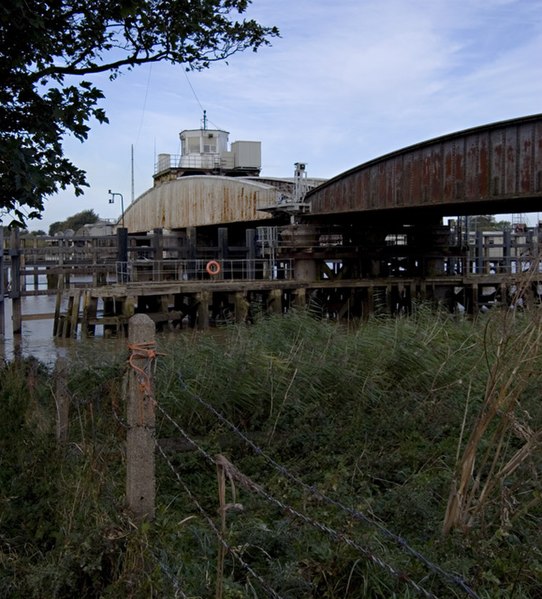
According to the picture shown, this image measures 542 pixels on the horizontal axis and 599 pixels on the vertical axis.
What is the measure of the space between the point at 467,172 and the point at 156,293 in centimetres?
1089

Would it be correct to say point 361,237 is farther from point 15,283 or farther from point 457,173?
point 15,283

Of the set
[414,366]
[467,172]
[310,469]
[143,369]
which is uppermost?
[467,172]

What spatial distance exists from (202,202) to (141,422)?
122 feet

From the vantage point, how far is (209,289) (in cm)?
2592

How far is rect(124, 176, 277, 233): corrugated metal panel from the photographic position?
117 feet

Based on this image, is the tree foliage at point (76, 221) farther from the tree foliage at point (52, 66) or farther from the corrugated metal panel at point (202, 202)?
the tree foliage at point (52, 66)

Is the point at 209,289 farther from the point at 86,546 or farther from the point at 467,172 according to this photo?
the point at 86,546

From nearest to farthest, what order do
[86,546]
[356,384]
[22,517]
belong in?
[86,546] < [22,517] < [356,384]

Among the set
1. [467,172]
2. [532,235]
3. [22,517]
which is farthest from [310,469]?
[532,235]

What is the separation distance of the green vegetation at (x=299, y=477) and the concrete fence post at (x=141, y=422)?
0.14m


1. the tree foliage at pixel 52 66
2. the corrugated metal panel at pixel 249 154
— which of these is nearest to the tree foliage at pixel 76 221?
the corrugated metal panel at pixel 249 154

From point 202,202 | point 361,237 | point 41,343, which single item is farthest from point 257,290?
point 202,202

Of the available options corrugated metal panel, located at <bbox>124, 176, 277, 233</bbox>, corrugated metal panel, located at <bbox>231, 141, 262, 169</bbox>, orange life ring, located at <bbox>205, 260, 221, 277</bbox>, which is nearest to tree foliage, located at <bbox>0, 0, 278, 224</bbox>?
orange life ring, located at <bbox>205, 260, 221, 277</bbox>

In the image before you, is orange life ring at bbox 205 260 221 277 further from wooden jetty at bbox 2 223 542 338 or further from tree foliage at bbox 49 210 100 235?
tree foliage at bbox 49 210 100 235
